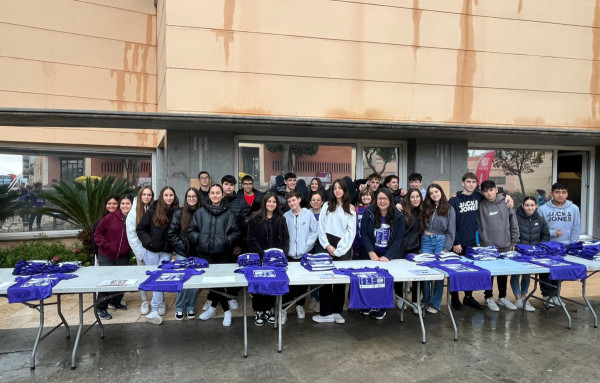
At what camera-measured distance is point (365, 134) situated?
8.02 meters

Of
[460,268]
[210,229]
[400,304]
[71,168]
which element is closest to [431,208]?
[460,268]

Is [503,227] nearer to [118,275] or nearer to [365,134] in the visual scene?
[365,134]

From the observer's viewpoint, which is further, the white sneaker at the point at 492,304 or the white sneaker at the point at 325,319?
the white sneaker at the point at 492,304

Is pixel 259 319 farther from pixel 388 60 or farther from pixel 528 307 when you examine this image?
pixel 388 60

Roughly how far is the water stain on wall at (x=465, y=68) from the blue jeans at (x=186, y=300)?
21.9ft

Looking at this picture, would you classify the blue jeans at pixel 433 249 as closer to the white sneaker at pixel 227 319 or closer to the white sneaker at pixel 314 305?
the white sneaker at pixel 314 305

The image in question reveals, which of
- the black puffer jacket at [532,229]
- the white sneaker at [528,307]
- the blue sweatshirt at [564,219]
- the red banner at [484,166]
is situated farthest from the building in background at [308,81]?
the white sneaker at [528,307]

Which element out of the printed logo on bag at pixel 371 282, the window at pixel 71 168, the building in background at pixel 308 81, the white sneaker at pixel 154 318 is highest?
the building in background at pixel 308 81

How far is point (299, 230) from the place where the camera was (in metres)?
5.06

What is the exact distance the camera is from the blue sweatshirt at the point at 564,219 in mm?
5793

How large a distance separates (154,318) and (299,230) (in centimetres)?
224

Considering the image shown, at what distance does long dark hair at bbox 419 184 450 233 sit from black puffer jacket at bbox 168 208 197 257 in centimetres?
328

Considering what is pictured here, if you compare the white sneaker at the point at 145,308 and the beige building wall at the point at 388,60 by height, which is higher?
the beige building wall at the point at 388,60

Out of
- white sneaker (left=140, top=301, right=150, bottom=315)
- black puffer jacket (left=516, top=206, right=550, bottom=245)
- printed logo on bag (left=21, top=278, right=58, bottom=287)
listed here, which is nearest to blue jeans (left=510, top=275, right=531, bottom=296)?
black puffer jacket (left=516, top=206, right=550, bottom=245)
